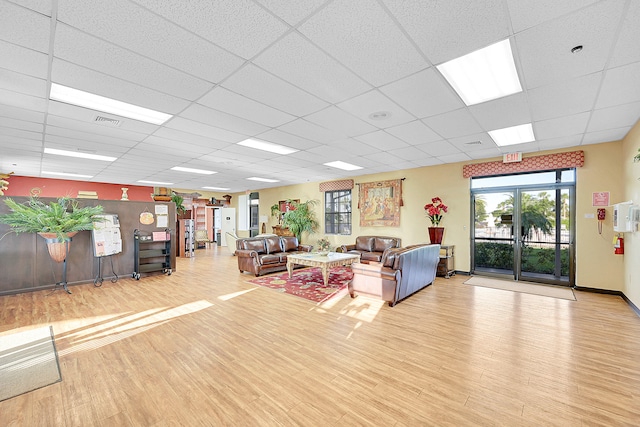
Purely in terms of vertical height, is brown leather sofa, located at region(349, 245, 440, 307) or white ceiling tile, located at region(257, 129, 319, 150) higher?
white ceiling tile, located at region(257, 129, 319, 150)

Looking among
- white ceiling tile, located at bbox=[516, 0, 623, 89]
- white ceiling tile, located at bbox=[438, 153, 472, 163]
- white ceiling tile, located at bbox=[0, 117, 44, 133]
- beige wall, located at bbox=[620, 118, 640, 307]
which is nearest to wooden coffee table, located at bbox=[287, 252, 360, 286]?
white ceiling tile, located at bbox=[438, 153, 472, 163]

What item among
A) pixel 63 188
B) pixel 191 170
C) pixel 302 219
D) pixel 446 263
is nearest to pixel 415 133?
pixel 446 263

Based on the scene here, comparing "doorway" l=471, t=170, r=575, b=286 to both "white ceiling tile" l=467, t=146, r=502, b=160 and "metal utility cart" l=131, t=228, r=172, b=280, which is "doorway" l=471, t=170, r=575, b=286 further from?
"metal utility cart" l=131, t=228, r=172, b=280

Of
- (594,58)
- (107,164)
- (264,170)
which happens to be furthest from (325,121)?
(107,164)

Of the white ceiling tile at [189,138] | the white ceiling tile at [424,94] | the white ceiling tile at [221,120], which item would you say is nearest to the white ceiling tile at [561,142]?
the white ceiling tile at [424,94]

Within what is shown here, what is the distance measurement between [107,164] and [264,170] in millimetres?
4005

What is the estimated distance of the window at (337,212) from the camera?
9.11 m

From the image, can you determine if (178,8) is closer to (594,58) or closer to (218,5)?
(218,5)

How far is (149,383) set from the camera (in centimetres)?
223

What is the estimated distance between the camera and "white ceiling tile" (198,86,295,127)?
3.17 metres

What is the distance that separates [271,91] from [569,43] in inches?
108

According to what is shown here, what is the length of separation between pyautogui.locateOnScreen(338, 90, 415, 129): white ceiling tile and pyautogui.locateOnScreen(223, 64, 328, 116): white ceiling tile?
0.38m

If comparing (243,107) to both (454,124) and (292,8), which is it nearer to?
(292,8)

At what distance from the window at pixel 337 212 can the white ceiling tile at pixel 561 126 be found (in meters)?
5.39
